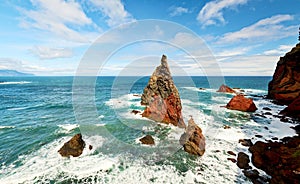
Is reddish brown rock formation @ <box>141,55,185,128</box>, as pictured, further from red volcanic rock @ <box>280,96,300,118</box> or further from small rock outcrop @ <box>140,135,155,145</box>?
red volcanic rock @ <box>280,96,300,118</box>

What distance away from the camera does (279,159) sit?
1391 centimetres

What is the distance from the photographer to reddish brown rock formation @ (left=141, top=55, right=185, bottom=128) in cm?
2431

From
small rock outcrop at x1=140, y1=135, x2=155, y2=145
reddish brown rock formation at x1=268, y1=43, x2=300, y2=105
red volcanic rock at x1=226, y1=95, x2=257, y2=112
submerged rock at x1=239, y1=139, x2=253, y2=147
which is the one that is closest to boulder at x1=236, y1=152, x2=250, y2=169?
submerged rock at x1=239, y1=139, x2=253, y2=147

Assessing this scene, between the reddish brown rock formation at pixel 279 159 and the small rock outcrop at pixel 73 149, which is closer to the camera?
the reddish brown rock formation at pixel 279 159

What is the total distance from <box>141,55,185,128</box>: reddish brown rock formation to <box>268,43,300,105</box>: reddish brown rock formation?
30060 mm

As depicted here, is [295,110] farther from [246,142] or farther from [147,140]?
[147,140]

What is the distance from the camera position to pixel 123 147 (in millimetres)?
17234

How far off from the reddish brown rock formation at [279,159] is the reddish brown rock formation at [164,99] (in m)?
9.90

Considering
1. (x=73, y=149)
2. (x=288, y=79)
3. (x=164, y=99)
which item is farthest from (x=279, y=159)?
(x=288, y=79)

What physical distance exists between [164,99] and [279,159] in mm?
15797

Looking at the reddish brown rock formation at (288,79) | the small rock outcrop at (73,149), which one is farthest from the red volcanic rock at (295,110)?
the small rock outcrop at (73,149)

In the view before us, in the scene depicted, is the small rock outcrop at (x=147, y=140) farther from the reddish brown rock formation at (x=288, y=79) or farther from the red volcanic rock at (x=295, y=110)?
the reddish brown rock formation at (x=288, y=79)

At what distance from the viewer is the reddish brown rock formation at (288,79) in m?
35.9

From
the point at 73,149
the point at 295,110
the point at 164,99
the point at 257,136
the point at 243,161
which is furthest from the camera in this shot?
the point at 295,110
